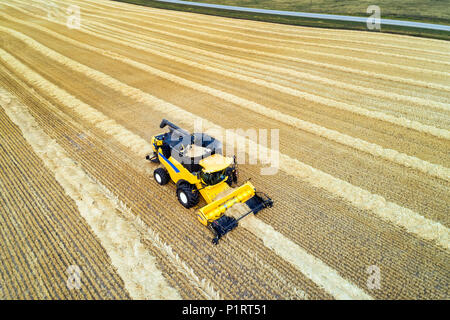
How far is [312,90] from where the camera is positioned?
51.5 ft

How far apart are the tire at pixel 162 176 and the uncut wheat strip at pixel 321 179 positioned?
3.26 meters

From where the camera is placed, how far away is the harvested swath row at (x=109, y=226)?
5816 mm

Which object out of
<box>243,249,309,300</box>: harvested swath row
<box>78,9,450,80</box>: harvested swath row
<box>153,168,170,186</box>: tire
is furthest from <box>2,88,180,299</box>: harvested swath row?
<box>78,9,450,80</box>: harvested swath row

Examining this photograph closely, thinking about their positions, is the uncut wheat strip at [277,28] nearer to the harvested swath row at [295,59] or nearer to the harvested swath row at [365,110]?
the harvested swath row at [295,59]

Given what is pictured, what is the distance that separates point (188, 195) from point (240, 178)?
2406mm

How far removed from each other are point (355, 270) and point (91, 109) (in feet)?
45.0

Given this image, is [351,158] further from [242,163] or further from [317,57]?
[317,57]

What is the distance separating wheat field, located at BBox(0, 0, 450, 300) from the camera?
602 cm

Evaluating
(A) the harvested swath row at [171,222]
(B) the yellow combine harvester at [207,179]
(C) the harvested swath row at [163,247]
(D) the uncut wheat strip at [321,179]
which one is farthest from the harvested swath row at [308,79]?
(C) the harvested swath row at [163,247]

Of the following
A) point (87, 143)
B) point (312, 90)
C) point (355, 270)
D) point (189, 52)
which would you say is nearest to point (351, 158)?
point (355, 270)

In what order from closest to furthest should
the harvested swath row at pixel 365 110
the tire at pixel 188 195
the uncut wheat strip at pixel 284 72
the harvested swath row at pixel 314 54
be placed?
the tire at pixel 188 195
the harvested swath row at pixel 365 110
the uncut wheat strip at pixel 284 72
the harvested swath row at pixel 314 54

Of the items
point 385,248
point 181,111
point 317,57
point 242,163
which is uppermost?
point 317,57

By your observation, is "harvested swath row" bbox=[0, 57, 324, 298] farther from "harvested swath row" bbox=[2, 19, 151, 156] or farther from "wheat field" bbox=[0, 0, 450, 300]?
"harvested swath row" bbox=[2, 19, 151, 156]
